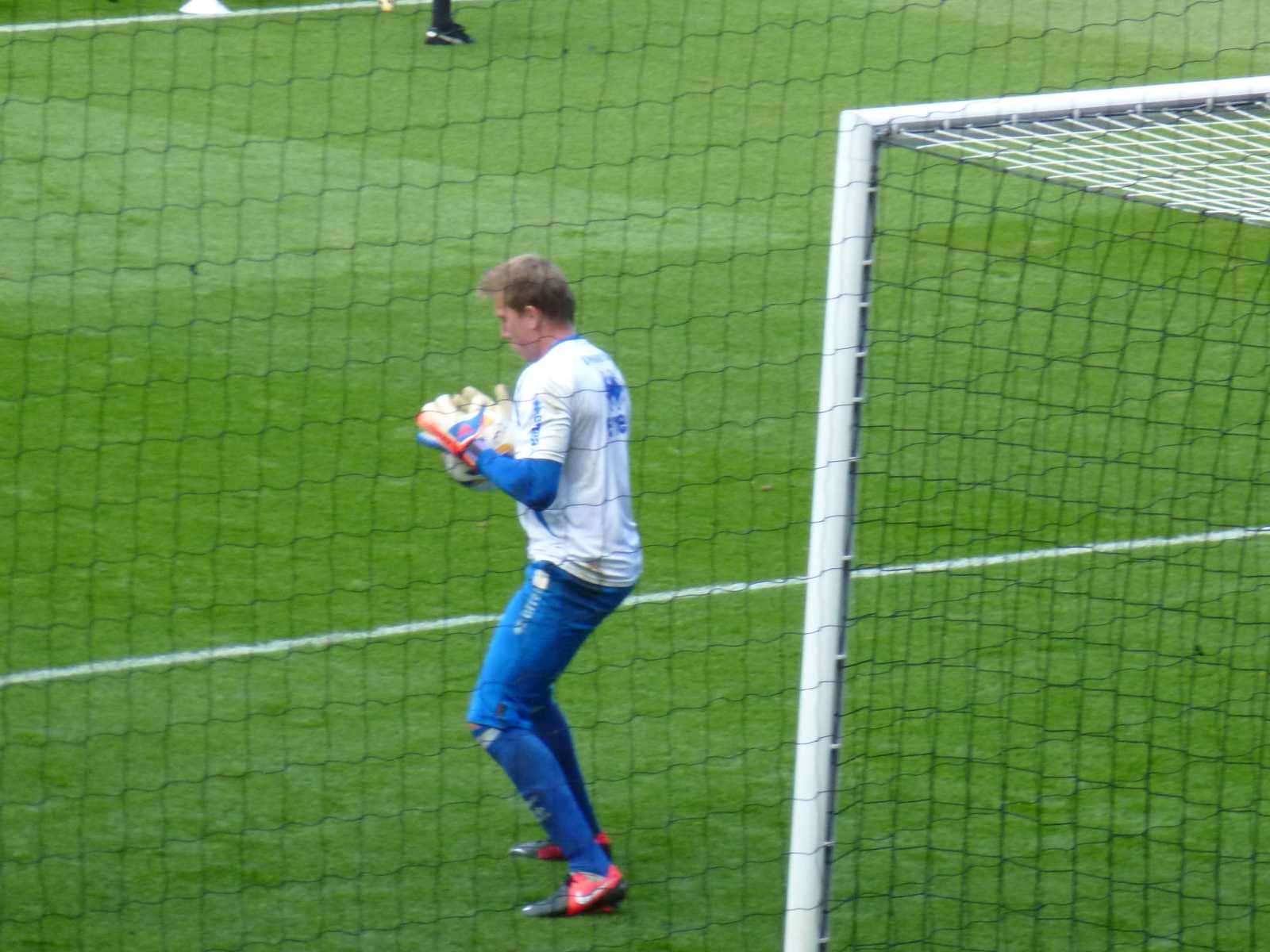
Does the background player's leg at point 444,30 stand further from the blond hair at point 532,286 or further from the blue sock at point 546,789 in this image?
the blue sock at point 546,789

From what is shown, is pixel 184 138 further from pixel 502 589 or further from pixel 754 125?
pixel 502 589

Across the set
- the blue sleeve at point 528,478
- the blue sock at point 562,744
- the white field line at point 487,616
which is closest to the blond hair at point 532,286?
the blue sleeve at point 528,478

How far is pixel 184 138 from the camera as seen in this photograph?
1422 centimetres

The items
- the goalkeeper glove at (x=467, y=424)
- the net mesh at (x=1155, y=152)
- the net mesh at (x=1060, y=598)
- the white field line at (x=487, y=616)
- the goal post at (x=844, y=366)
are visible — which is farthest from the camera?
the white field line at (x=487, y=616)

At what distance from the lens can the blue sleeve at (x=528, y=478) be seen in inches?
198

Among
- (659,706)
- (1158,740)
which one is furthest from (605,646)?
(1158,740)

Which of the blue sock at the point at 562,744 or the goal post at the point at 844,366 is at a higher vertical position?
the goal post at the point at 844,366

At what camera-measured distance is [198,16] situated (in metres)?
17.6

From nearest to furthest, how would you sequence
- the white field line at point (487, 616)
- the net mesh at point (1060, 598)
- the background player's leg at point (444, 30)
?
the net mesh at point (1060, 598), the white field line at point (487, 616), the background player's leg at point (444, 30)

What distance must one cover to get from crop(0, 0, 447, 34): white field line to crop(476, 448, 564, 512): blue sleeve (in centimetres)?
1165

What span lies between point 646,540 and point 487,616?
103cm

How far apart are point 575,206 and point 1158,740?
7156 millimetres

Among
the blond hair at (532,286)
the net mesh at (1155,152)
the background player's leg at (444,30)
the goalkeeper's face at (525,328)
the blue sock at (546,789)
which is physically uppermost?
the background player's leg at (444,30)

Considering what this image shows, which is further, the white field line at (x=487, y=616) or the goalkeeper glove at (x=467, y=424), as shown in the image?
the white field line at (x=487, y=616)
